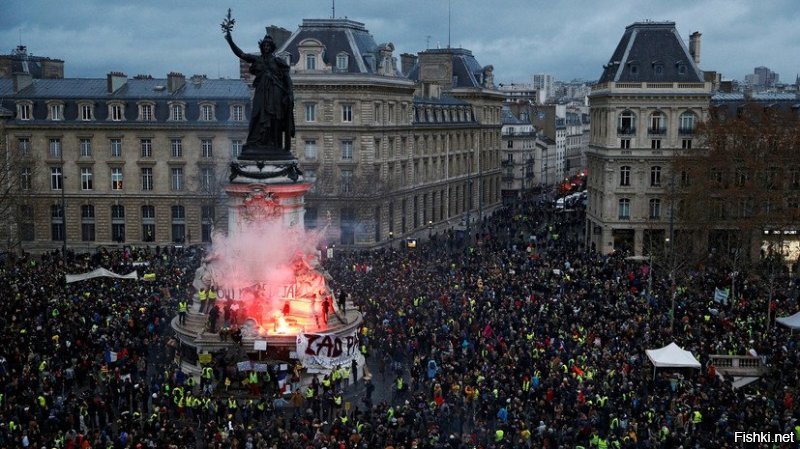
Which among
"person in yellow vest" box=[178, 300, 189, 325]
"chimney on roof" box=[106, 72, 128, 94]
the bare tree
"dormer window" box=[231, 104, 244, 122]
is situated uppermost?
"chimney on roof" box=[106, 72, 128, 94]

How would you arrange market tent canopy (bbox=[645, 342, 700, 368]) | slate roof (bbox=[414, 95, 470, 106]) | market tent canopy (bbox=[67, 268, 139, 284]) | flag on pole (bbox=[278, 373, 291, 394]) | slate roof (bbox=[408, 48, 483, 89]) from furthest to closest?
slate roof (bbox=[408, 48, 483, 89]) < slate roof (bbox=[414, 95, 470, 106]) < market tent canopy (bbox=[67, 268, 139, 284]) < market tent canopy (bbox=[645, 342, 700, 368]) < flag on pole (bbox=[278, 373, 291, 394])

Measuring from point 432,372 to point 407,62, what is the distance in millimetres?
70941

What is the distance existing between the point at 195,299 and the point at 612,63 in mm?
43855

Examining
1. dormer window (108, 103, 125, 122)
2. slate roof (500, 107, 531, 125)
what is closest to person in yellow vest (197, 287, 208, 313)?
dormer window (108, 103, 125, 122)

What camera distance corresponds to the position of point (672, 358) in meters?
33.0

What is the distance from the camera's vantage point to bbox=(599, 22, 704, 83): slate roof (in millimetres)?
66688

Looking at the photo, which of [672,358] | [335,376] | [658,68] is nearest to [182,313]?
[335,376]

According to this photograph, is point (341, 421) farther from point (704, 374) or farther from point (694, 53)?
point (694, 53)

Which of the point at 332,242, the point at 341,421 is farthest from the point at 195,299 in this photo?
the point at 332,242

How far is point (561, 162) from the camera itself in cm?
15200

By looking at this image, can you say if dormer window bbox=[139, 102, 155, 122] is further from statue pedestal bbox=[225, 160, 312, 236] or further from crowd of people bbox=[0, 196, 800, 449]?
statue pedestal bbox=[225, 160, 312, 236]

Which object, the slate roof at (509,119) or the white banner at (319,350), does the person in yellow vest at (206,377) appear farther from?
the slate roof at (509,119)

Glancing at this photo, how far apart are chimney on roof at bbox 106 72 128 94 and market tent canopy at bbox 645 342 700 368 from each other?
166 ft

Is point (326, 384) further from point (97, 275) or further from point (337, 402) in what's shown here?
point (97, 275)
